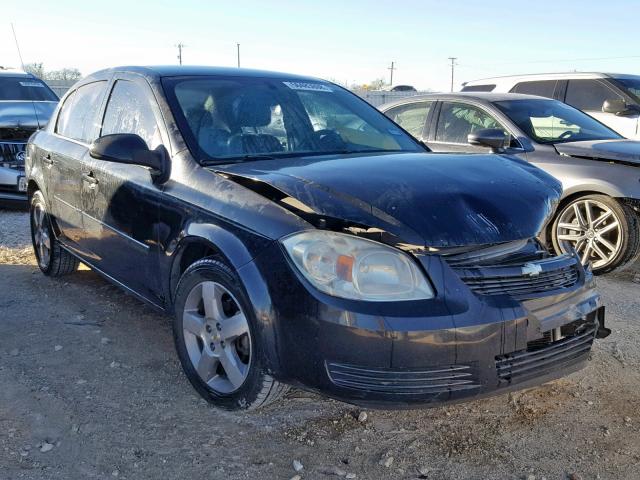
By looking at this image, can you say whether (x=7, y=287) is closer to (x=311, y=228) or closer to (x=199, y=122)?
(x=199, y=122)

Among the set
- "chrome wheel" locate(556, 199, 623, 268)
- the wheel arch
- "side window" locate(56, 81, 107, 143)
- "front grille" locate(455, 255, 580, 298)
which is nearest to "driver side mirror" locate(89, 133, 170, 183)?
the wheel arch

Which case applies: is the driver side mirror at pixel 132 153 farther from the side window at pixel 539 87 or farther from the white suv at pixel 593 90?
the side window at pixel 539 87

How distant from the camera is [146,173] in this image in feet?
11.6

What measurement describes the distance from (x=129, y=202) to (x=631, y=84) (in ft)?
23.7

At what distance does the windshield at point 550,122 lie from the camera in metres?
6.05

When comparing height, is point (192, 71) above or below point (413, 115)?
above

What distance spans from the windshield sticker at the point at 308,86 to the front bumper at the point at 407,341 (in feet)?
5.73

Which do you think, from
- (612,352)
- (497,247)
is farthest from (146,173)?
(612,352)

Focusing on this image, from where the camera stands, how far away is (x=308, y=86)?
13.6ft

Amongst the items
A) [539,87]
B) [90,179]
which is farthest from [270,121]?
[539,87]

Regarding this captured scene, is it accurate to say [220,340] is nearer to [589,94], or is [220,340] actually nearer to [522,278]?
[522,278]

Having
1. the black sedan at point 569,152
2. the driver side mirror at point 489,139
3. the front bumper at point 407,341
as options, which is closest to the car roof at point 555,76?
the black sedan at point 569,152

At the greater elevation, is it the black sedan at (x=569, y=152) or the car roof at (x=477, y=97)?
the car roof at (x=477, y=97)

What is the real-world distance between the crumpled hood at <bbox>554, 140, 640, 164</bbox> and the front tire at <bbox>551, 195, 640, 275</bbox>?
34 cm
